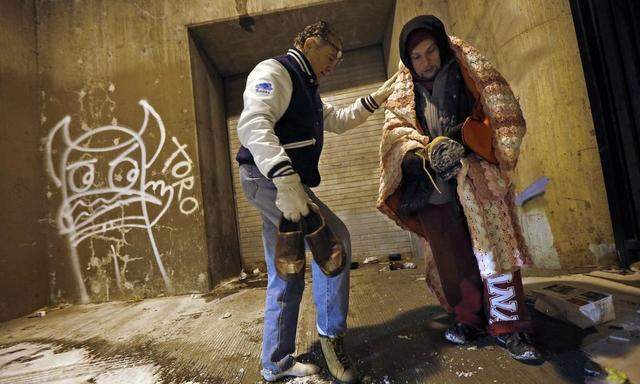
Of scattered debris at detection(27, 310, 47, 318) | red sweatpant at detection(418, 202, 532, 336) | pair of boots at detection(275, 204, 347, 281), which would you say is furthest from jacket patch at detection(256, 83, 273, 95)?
scattered debris at detection(27, 310, 47, 318)

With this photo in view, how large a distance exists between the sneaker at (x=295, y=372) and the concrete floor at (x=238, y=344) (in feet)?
0.14

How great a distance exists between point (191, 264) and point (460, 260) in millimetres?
3461

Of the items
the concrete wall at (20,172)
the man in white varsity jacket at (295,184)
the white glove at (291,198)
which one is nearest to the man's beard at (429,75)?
the man in white varsity jacket at (295,184)

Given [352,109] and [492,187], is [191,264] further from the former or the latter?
[492,187]

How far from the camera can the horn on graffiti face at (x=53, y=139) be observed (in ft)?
14.5

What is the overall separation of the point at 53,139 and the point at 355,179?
4.46m

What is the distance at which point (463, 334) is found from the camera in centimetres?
194

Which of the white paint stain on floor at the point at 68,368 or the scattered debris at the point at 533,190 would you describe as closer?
the white paint stain on floor at the point at 68,368

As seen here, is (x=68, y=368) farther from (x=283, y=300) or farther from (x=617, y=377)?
(x=617, y=377)

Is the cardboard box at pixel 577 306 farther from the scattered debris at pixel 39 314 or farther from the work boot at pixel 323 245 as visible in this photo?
the scattered debris at pixel 39 314

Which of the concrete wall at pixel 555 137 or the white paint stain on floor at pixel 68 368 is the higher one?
the concrete wall at pixel 555 137

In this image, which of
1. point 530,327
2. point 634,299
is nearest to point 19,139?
point 530,327

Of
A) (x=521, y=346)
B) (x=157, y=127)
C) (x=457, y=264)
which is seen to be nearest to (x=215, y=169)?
(x=157, y=127)

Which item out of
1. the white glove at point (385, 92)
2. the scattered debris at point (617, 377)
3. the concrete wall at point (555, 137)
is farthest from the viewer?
the concrete wall at point (555, 137)
